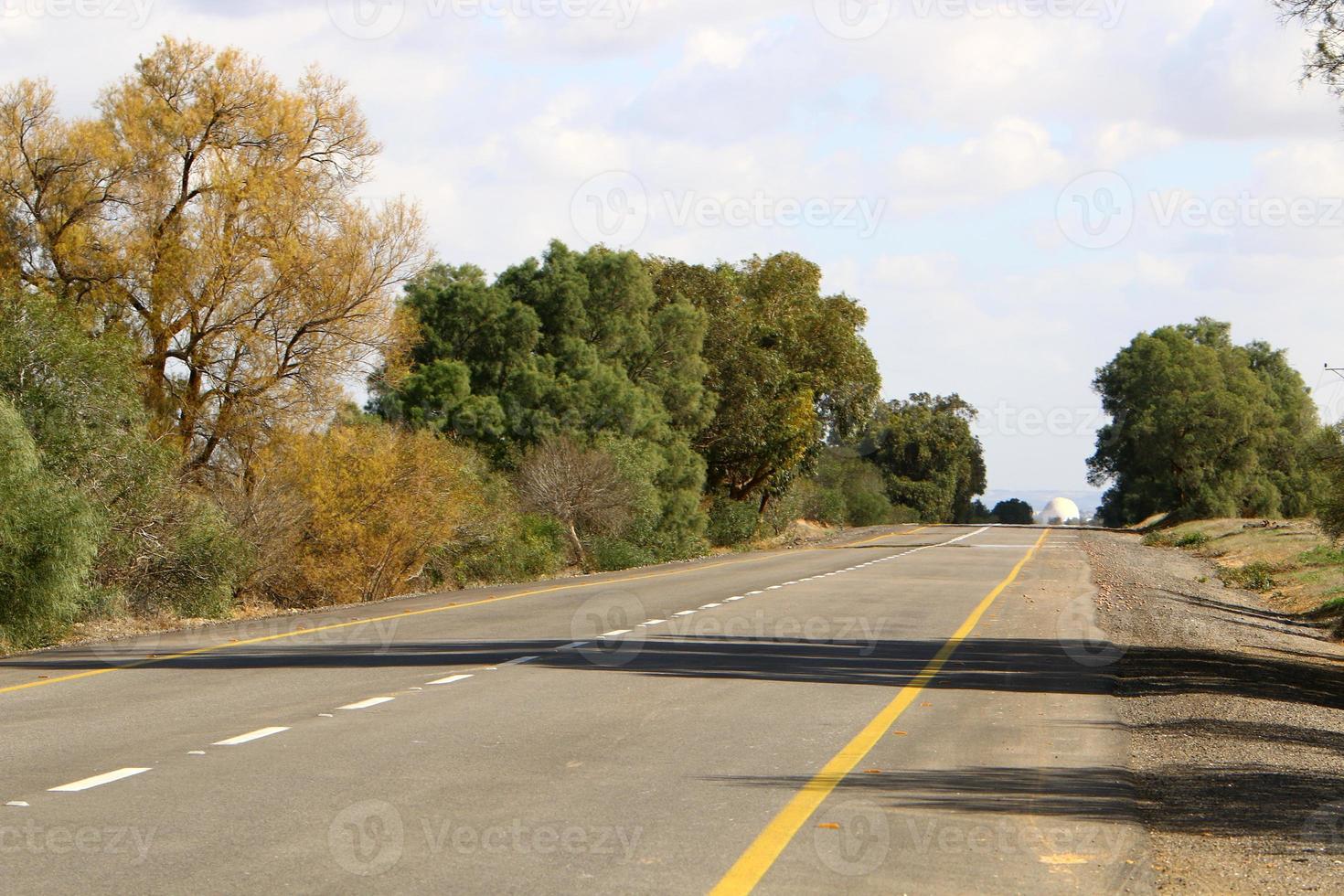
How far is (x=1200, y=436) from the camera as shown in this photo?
265 ft

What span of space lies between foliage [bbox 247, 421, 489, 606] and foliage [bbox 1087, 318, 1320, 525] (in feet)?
191

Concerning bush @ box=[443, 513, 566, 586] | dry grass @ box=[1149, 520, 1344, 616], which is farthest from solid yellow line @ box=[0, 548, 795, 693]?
dry grass @ box=[1149, 520, 1344, 616]

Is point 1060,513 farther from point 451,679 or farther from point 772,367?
point 451,679

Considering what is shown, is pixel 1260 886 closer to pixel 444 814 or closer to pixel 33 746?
pixel 444 814

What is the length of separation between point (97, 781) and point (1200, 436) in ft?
262

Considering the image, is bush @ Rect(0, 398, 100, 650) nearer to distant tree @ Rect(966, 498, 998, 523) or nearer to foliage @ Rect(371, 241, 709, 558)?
foliage @ Rect(371, 241, 709, 558)

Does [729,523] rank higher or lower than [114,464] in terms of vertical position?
lower

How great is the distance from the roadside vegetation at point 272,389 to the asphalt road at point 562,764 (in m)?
2.98

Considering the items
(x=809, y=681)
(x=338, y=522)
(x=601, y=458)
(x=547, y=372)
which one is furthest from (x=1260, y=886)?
(x=547, y=372)

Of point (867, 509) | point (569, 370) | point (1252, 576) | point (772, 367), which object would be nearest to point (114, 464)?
point (569, 370)

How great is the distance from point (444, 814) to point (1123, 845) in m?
3.58

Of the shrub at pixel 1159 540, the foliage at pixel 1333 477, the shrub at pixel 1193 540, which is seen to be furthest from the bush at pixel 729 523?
the foliage at pixel 1333 477

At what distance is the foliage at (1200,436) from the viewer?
3150 inches

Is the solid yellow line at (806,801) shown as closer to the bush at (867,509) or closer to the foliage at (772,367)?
the foliage at (772,367)
